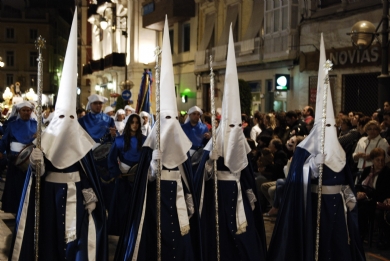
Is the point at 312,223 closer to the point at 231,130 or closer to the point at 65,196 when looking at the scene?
the point at 231,130

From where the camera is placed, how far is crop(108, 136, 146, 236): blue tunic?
30.7 feet

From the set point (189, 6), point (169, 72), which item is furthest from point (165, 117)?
point (189, 6)

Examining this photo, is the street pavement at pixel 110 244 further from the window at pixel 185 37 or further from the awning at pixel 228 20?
the window at pixel 185 37

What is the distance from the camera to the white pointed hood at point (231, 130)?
292 inches

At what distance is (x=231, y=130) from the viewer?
745 cm

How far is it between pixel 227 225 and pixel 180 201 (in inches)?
34.3

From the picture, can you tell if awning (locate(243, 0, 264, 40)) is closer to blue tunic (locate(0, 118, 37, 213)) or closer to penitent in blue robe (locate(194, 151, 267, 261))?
blue tunic (locate(0, 118, 37, 213))

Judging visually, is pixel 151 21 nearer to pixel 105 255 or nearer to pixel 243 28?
pixel 243 28

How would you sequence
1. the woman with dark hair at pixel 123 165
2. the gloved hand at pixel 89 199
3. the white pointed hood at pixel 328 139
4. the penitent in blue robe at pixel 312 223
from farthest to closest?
the woman with dark hair at pixel 123 165, the penitent in blue robe at pixel 312 223, the white pointed hood at pixel 328 139, the gloved hand at pixel 89 199

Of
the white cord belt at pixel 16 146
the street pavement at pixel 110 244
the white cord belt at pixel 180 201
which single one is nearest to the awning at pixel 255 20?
the street pavement at pixel 110 244

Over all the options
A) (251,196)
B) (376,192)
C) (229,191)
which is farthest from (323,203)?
(376,192)

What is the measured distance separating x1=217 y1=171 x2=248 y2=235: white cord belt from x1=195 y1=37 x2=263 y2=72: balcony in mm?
→ 17647

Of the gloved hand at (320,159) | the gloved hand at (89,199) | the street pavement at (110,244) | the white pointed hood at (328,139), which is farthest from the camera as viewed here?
the street pavement at (110,244)

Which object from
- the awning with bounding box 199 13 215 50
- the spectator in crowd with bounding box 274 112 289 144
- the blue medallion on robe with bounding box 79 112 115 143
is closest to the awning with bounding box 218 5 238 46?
the awning with bounding box 199 13 215 50
